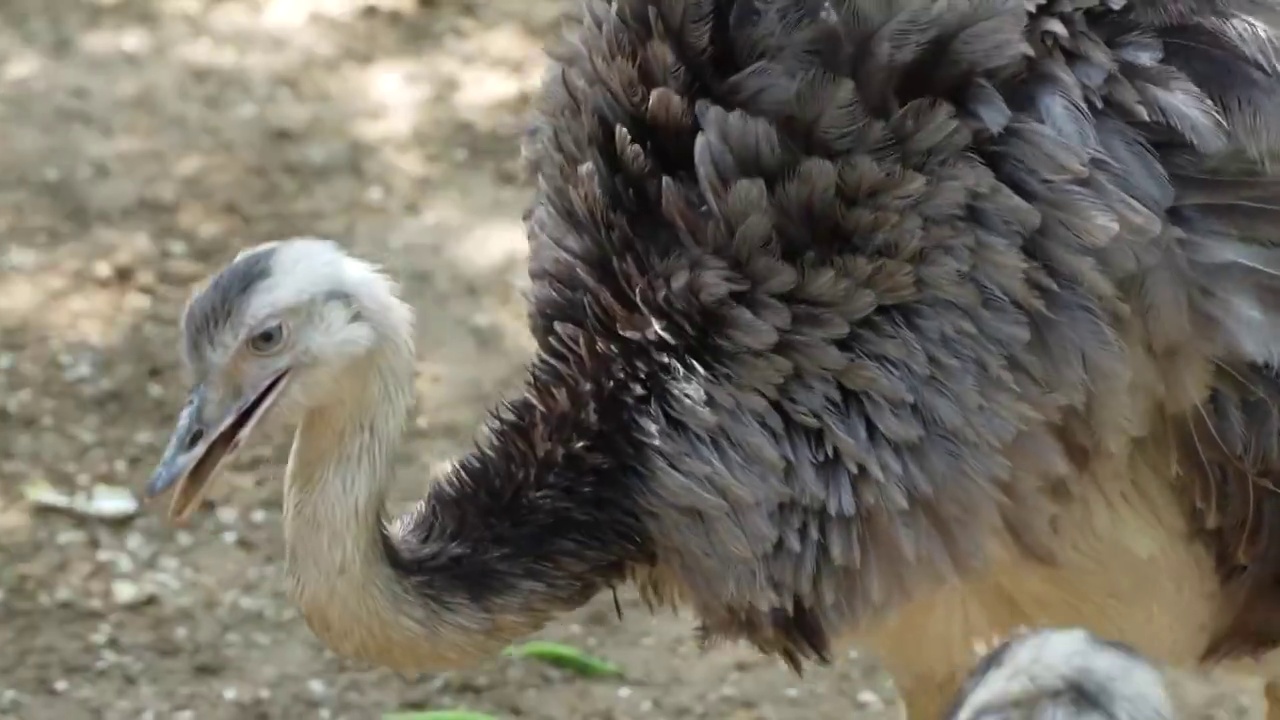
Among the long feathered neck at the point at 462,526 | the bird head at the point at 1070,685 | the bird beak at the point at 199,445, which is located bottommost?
the bird head at the point at 1070,685

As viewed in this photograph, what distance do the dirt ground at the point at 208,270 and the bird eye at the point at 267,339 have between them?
1138 mm

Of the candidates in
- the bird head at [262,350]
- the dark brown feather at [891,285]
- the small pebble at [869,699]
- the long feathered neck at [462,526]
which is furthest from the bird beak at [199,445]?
the small pebble at [869,699]

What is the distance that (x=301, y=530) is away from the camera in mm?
2881

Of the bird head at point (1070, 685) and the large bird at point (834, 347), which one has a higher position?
the large bird at point (834, 347)

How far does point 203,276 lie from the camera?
4.67 meters

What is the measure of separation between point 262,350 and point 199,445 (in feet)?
0.59

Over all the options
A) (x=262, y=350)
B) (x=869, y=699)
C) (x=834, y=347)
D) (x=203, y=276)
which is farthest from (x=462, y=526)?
(x=203, y=276)

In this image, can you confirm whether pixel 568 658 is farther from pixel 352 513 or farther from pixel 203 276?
pixel 203 276

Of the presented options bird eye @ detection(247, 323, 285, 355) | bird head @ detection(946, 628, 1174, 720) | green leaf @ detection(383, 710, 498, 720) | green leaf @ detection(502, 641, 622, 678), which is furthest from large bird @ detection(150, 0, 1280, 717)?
green leaf @ detection(502, 641, 622, 678)

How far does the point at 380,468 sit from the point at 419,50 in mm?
2882

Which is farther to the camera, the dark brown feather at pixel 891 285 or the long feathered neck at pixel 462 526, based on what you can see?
the long feathered neck at pixel 462 526

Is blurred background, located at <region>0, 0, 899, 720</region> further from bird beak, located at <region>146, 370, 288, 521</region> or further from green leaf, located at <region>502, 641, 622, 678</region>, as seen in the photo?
bird beak, located at <region>146, 370, 288, 521</region>

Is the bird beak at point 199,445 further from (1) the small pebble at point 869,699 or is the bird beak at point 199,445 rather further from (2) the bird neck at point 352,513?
(1) the small pebble at point 869,699

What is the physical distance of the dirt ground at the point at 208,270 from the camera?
377 centimetres
